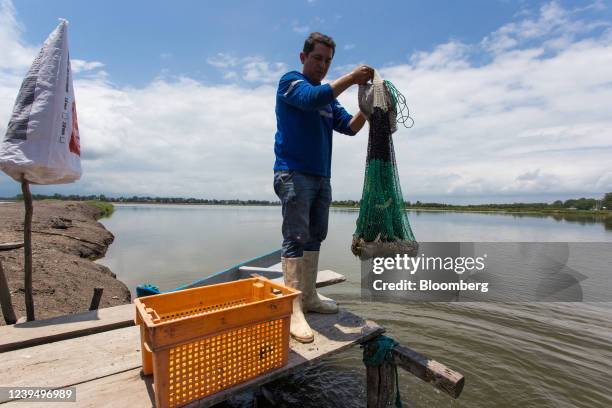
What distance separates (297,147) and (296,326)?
5.35 feet

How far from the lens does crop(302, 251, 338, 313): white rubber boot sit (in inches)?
128

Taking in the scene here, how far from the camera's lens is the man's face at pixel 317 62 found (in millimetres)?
3104

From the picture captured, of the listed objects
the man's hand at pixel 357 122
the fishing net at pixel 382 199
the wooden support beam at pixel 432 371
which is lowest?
the wooden support beam at pixel 432 371

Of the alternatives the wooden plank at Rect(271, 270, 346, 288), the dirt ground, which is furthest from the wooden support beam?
the dirt ground

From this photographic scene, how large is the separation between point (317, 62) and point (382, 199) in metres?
1.52

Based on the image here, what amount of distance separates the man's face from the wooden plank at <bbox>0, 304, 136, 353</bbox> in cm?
299

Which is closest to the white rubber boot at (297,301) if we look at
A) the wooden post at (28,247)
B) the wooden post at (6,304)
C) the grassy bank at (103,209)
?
the wooden post at (28,247)

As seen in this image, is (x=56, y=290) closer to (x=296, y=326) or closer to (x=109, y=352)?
(x=109, y=352)

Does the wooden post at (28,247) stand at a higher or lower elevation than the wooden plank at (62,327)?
higher

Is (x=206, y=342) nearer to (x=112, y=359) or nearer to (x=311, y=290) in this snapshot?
(x=112, y=359)

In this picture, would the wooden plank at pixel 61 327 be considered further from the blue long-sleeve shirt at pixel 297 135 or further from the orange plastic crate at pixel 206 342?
the blue long-sleeve shirt at pixel 297 135

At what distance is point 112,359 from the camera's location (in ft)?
8.06

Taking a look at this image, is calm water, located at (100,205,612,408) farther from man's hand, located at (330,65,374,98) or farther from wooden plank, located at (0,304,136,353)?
man's hand, located at (330,65,374,98)

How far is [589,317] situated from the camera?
6.70m
